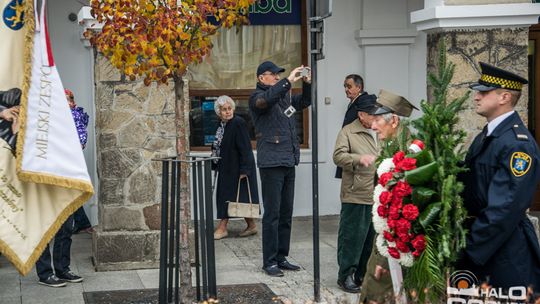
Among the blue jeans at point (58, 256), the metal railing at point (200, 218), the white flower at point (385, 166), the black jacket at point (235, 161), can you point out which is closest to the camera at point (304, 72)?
the metal railing at point (200, 218)

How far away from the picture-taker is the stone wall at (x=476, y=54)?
877 centimetres

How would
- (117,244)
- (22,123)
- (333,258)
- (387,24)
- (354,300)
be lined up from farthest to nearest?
(387,24) < (333,258) < (117,244) < (354,300) < (22,123)

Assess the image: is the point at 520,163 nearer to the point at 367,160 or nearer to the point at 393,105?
the point at 393,105

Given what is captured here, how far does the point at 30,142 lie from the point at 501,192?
9.66 ft

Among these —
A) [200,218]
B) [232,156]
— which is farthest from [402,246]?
[232,156]

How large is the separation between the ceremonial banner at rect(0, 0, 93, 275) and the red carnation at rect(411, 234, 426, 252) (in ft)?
7.32

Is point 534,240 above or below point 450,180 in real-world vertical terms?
below

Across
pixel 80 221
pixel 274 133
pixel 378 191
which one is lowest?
pixel 80 221

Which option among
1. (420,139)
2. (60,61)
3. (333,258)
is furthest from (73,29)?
(420,139)

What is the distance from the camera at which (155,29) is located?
680 cm

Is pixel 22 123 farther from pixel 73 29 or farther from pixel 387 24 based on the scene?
pixel 387 24

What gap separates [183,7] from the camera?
6.92 meters

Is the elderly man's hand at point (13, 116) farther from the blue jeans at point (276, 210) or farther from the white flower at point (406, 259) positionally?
the blue jeans at point (276, 210)

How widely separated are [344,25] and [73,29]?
340cm
